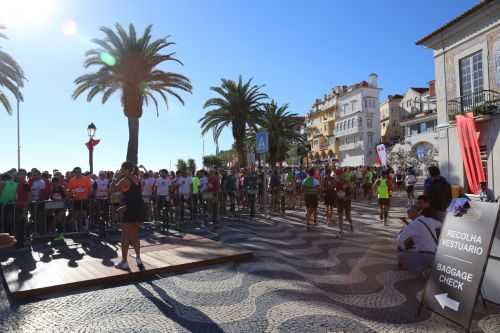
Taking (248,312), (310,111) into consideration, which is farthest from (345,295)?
(310,111)

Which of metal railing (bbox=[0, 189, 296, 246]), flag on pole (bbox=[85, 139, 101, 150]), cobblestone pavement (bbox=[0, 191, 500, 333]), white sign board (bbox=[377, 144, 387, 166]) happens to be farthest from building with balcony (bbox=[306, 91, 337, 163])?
cobblestone pavement (bbox=[0, 191, 500, 333])

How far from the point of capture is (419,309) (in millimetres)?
4406

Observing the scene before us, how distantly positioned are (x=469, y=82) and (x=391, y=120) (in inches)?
1819

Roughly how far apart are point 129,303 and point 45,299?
4.35ft

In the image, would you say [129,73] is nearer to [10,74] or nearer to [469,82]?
[10,74]

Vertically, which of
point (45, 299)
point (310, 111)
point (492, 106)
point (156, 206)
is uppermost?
point (310, 111)

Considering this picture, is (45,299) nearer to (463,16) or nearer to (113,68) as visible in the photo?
(113,68)

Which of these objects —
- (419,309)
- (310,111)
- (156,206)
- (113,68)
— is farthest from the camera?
(310,111)

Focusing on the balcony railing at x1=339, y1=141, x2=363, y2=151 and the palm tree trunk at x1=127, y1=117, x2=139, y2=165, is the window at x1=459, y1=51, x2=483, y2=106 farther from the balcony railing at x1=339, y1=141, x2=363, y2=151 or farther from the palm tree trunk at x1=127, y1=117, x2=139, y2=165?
the balcony railing at x1=339, y1=141, x2=363, y2=151

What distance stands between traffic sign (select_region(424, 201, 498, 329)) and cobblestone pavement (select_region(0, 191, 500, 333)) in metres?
0.37

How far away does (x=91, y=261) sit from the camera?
7.23 meters

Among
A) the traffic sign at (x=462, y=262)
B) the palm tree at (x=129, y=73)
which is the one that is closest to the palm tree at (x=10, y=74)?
the palm tree at (x=129, y=73)

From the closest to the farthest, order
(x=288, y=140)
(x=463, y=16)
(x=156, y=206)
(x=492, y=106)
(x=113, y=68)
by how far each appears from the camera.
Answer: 1. (x=156, y=206)
2. (x=492, y=106)
3. (x=463, y=16)
4. (x=113, y=68)
5. (x=288, y=140)

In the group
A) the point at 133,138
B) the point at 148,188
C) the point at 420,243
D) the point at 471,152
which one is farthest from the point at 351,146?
the point at 420,243
